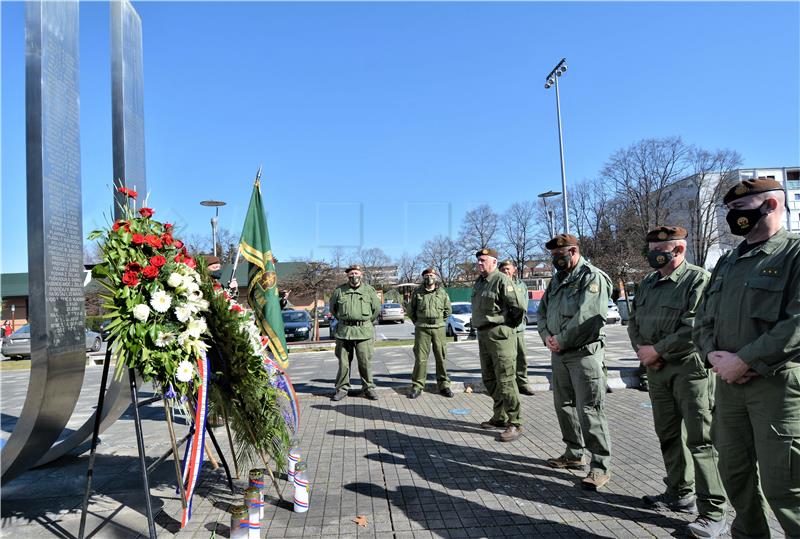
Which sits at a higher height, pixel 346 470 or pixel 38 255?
pixel 38 255

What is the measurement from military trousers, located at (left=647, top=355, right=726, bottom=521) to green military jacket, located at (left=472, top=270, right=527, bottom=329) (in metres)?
2.23

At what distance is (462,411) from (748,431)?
183 inches

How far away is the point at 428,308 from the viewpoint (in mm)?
8281

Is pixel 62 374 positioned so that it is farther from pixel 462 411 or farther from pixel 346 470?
pixel 462 411

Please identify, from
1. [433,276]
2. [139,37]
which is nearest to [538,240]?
[433,276]

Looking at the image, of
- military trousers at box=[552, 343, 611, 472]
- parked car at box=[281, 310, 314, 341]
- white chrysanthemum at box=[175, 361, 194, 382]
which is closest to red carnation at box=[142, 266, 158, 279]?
white chrysanthemum at box=[175, 361, 194, 382]

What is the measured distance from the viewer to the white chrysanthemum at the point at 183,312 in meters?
3.29

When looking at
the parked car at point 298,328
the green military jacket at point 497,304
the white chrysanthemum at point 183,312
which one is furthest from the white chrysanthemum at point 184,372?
the parked car at point 298,328

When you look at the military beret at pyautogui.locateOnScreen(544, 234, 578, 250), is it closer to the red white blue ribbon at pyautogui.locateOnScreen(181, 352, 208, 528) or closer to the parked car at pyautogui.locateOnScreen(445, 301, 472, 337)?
the red white blue ribbon at pyautogui.locateOnScreen(181, 352, 208, 528)

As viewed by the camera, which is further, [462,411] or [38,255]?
[462,411]

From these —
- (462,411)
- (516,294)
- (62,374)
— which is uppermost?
(516,294)

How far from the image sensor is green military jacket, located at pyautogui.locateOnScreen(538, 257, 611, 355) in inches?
168

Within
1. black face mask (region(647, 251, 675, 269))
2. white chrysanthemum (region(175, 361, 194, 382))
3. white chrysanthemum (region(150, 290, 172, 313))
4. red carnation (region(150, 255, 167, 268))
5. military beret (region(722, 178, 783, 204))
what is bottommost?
white chrysanthemum (region(175, 361, 194, 382))

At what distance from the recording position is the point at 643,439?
5.45 meters
